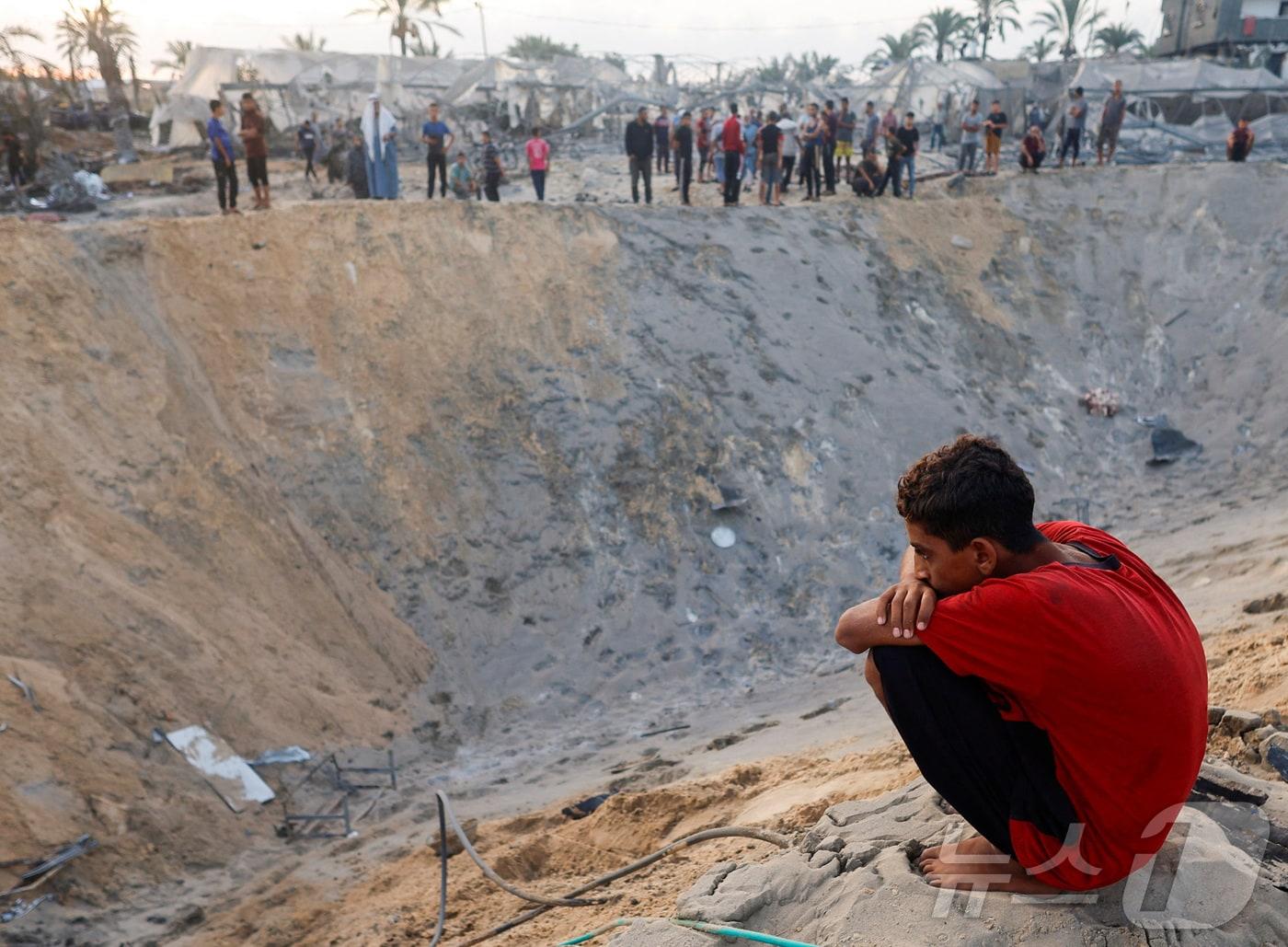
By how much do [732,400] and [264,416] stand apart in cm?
467

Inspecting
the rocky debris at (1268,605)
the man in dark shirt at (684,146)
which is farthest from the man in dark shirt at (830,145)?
the rocky debris at (1268,605)

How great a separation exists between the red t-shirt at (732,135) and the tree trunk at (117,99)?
569 inches

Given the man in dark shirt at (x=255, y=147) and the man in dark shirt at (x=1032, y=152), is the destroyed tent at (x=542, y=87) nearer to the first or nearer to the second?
the man in dark shirt at (x=1032, y=152)

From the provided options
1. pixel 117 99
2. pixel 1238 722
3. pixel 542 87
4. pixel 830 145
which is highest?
pixel 117 99

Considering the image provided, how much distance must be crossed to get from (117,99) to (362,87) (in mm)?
7595

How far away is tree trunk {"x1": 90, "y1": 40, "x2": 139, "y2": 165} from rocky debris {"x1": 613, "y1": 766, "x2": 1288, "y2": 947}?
22.6m

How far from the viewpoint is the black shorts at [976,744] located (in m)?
2.40

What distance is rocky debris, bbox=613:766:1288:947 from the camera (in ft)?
7.79

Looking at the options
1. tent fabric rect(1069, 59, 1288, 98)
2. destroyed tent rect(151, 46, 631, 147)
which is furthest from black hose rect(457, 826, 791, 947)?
tent fabric rect(1069, 59, 1288, 98)

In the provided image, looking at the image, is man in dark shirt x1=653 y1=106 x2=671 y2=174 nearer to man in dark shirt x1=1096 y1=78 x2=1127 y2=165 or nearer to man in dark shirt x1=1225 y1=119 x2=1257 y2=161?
man in dark shirt x1=1096 y1=78 x2=1127 y2=165

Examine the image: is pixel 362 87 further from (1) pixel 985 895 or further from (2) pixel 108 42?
(1) pixel 985 895

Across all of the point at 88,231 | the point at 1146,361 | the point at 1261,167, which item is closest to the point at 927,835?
the point at 88,231

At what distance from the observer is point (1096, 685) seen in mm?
2223

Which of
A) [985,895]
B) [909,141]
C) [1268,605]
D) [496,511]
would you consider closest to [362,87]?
[909,141]
